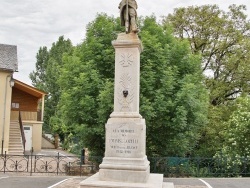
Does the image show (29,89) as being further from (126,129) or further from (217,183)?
(126,129)

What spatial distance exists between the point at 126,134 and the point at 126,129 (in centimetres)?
13

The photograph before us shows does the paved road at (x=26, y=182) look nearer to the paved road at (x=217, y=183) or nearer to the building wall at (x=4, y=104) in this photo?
the paved road at (x=217, y=183)

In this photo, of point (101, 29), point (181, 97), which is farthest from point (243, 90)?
point (101, 29)

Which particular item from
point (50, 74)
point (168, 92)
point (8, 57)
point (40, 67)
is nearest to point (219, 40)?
point (168, 92)

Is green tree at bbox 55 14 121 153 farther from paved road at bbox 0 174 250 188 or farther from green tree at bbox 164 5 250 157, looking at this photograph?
green tree at bbox 164 5 250 157

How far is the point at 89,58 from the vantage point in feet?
48.0

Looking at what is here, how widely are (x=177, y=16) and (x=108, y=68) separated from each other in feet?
41.9

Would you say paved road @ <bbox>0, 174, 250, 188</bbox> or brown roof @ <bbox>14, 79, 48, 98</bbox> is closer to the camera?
paved road @ <bbox>0, 174, 250, 188</bbox>

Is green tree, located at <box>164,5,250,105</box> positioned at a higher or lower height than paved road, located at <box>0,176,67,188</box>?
higher

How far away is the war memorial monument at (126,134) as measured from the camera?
8.25 m

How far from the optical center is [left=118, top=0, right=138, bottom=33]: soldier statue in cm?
931

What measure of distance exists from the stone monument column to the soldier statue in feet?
0.82

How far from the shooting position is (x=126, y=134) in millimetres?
8594

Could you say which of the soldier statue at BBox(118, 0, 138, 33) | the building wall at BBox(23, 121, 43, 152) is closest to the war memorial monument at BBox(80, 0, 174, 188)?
the soldier statue at BBox(118, 0, 138, 33)
